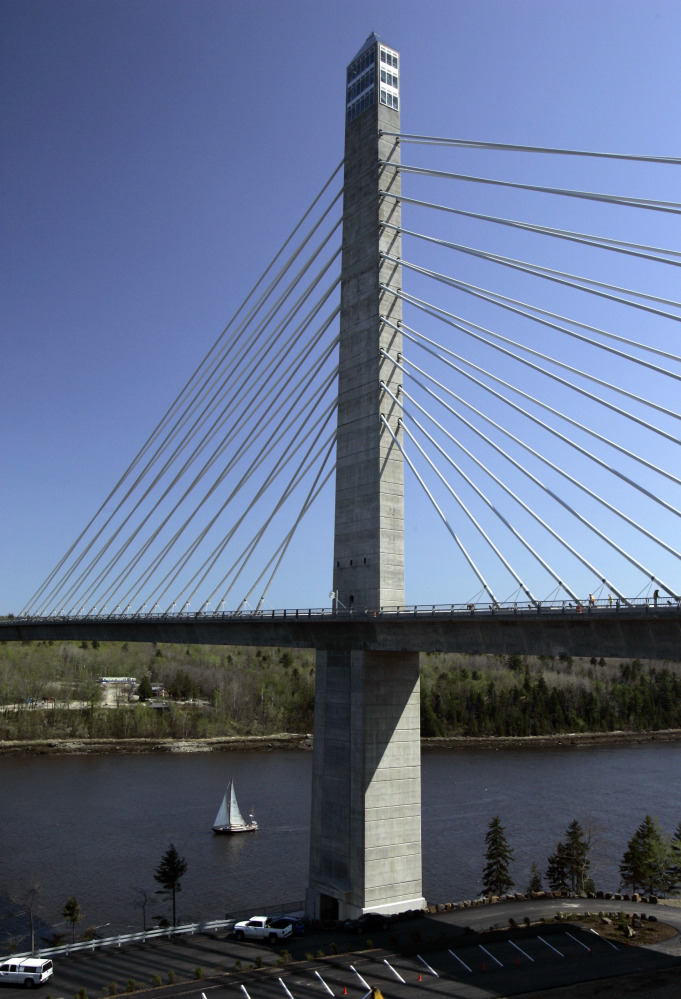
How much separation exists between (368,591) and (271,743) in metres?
66.9

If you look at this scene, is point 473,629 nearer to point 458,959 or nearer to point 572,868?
point 458,959

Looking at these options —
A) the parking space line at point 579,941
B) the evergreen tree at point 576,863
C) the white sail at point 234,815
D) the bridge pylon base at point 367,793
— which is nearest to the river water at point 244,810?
the white sail at point 234,815

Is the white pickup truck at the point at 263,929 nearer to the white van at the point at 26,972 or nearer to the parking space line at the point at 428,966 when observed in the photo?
the parking space line at the point at 428,966

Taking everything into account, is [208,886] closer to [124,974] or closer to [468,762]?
[124,974]

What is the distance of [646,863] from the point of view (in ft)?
112

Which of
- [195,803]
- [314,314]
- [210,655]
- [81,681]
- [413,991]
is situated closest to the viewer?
[413,991]

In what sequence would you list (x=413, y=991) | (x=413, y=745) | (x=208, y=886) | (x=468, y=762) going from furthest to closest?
(x=468, y=762) → (x=208, y=886) → (x=413, y=745) → (x=413, y=991)

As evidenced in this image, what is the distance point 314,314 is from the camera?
34.4 metres

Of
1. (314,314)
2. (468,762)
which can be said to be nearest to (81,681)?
(468,762)

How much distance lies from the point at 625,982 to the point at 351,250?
26.4 m

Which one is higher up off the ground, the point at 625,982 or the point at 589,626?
the point at 589,626

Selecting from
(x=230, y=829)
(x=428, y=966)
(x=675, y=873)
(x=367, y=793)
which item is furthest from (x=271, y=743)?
(x=428, y=966)

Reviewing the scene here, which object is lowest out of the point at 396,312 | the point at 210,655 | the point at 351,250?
the point at 210,655

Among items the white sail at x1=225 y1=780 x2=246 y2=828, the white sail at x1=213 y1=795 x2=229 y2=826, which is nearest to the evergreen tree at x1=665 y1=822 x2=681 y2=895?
the white sail at x1=225 y1=780 x2=246 y2=828
